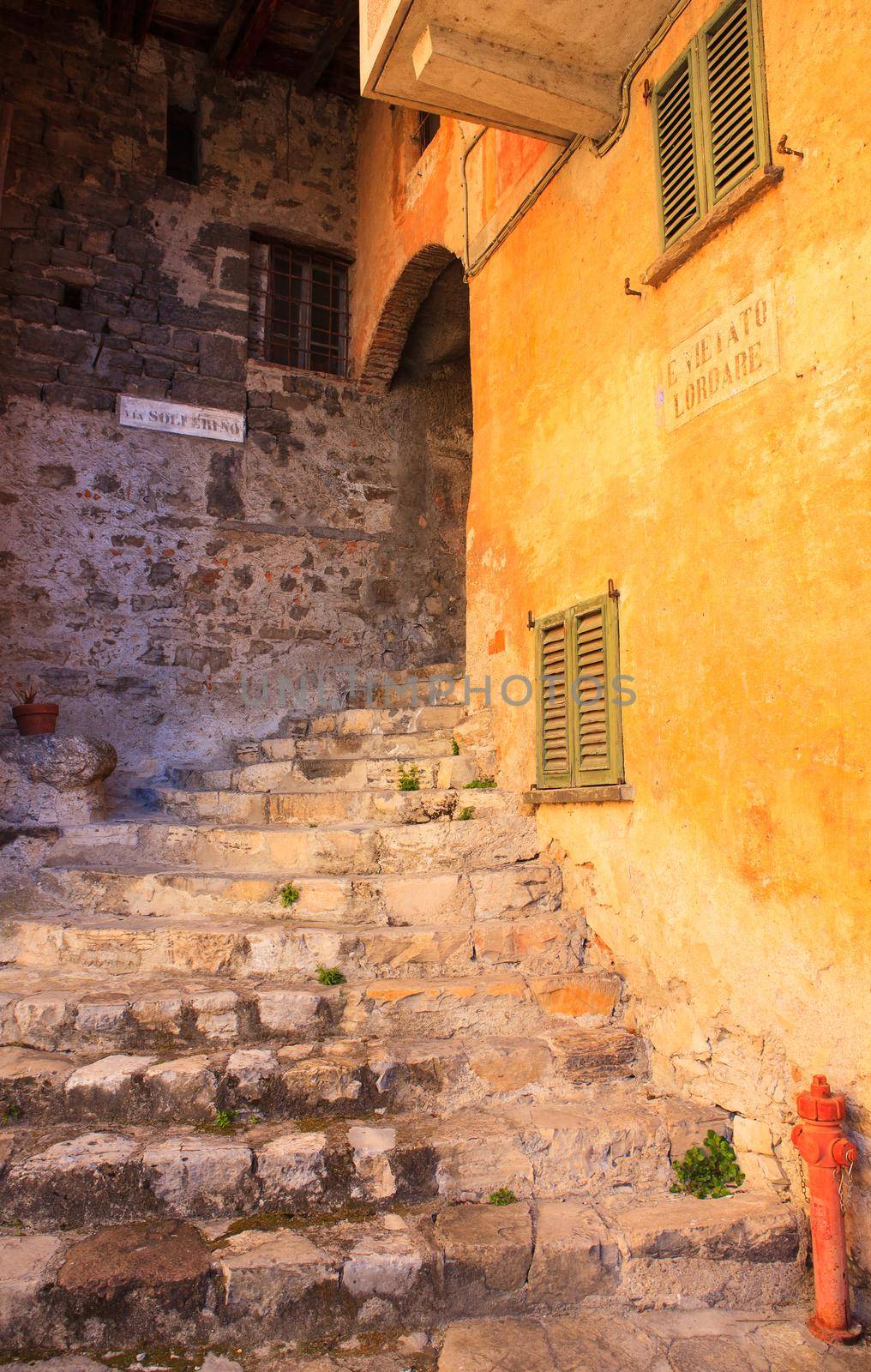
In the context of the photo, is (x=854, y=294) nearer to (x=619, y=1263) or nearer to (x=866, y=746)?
(x=866, y=746)

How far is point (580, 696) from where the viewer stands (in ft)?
14.6

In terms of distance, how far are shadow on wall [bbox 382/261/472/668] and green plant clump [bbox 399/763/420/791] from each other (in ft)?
10.9

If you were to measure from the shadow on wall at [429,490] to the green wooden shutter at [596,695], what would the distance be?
4084 mm

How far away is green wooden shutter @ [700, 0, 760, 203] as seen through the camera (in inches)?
135

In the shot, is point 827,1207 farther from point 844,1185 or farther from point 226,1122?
point 226,1122

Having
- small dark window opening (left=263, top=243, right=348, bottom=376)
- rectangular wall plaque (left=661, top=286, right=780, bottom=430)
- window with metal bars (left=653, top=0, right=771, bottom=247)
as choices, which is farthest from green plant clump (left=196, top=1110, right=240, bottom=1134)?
small dark window opening (left=263, top=243, right=348, bottom=376)

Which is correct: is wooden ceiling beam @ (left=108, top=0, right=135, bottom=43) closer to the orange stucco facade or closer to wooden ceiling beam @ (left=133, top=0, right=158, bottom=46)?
wooden ceiling beam @ (left=133, top=0, right=158, bottom=46)

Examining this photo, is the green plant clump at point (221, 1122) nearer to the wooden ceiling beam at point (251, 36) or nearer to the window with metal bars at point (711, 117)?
the window with metal bars at point (711, 117)

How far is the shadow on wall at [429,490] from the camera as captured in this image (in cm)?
869

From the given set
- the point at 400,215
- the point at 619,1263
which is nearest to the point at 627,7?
the point at 400,215

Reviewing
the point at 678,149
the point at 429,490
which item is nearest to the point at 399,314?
the point at 429,490

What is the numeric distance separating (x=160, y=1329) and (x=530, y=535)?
3699 millimetres

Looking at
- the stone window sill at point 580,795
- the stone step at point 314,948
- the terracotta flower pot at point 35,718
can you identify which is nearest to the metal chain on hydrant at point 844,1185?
the stone step at point 314,948

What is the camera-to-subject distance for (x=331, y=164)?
8.98 metres
